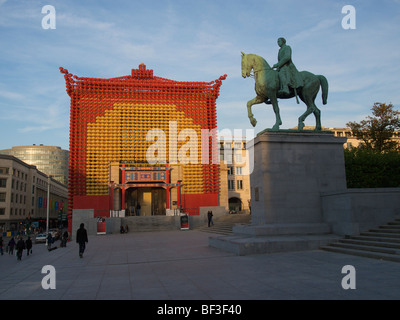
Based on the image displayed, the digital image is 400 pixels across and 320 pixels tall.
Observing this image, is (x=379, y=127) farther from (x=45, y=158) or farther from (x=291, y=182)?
(x=45, y=158)

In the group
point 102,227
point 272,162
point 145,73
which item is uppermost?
point 145,73

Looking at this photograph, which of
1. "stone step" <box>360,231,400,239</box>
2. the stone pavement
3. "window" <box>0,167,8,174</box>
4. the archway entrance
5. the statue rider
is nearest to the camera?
the stone pavement

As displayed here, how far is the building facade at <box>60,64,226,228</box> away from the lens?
37125 millimetres

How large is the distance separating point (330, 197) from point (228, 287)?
9239 millimetres

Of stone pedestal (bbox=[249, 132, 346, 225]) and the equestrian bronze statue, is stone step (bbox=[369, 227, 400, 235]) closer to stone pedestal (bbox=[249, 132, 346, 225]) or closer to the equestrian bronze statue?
stone pedestal (bbox=[249, 132, 346, 225])

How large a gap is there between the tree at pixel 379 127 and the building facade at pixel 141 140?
16082 mm

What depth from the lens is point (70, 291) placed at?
313 inches

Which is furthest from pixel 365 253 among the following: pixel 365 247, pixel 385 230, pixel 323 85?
pixel 323 85

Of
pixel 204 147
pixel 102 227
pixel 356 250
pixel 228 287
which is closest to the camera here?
pixel 228 287

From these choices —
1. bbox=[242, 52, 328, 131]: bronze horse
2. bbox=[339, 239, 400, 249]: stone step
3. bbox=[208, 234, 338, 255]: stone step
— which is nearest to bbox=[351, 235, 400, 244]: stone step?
bbox=[339, 239, 400, 249]: stone step

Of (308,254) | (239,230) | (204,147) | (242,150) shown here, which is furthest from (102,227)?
(242,150)

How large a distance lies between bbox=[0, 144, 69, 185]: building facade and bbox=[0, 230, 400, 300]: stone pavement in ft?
470

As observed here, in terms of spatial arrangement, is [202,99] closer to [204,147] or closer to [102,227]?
[204,147]

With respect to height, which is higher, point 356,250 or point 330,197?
point 330,197
